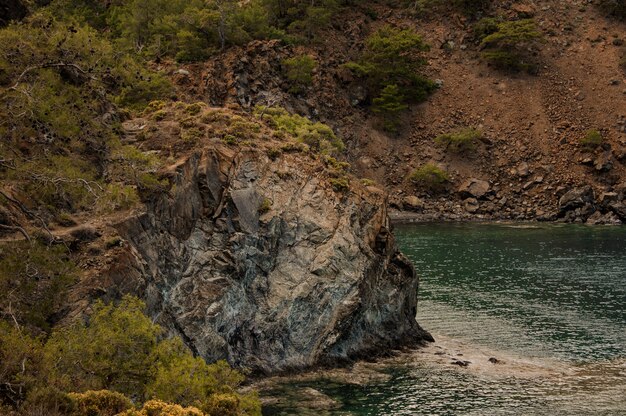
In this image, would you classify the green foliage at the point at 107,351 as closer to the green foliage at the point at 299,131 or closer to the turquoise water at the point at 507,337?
the turquoise water at the point at 507,337

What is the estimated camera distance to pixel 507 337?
5756 centimetres

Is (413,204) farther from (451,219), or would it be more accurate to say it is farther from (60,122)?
(60,122)

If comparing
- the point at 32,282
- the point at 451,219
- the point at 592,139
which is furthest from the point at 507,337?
the point at 592,139

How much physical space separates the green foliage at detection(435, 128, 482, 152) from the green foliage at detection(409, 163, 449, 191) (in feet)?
17.5

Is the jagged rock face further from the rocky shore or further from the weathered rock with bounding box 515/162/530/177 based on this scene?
the weathered rock with bounding box 515/162/530/177

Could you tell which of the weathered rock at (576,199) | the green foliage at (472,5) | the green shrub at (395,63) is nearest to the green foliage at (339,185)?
the weathered rock at (576,199)

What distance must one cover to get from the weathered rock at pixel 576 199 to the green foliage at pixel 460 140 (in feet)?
59.6

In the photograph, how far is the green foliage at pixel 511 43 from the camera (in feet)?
433

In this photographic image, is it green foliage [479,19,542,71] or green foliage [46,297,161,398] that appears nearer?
green foliage [46,297,161,398]

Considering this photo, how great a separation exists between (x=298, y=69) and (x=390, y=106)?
17.0m

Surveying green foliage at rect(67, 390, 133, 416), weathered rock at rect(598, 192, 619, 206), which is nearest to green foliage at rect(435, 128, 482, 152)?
weathered rock at rect(598, 192, 619, 206)

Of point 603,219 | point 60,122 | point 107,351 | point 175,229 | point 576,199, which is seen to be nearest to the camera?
point 107,351

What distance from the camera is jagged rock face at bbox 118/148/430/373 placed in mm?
44000

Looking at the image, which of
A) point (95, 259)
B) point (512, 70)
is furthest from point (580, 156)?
point (95, 259)
